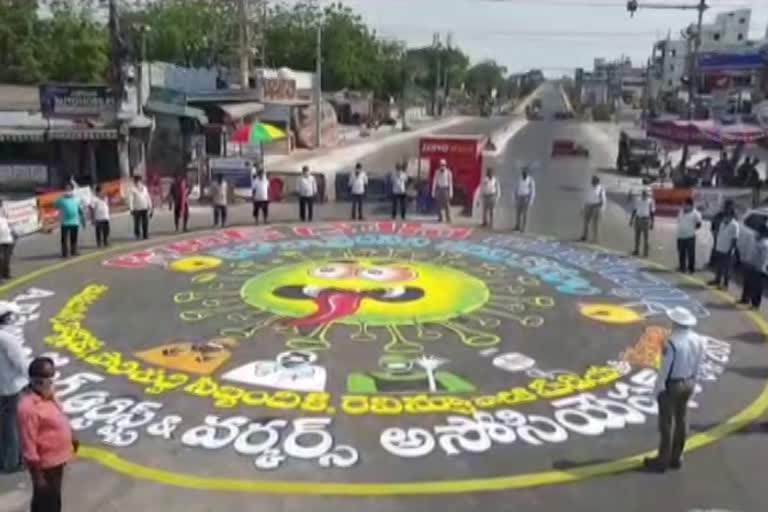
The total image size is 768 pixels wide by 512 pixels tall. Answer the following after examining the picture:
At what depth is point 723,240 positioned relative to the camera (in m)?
17.5

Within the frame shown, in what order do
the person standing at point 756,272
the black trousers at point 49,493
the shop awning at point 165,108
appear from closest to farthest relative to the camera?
the black trousers at point 49,493
the person standing at point 756,272
the shop awning at point 165,108

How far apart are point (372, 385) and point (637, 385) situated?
390 cm

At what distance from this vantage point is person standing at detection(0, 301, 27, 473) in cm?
872

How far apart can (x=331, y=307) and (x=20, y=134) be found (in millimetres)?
19993

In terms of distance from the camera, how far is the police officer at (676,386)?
9.05 metres

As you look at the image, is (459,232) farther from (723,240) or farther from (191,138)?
(191,138)

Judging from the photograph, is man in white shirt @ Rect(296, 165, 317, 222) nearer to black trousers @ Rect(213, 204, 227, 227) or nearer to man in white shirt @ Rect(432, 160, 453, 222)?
black trousers @ Rect(213, 204, 227, 227)

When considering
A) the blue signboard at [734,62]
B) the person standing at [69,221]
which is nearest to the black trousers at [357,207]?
the person standing at [69,221]

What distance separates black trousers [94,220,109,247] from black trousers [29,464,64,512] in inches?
548

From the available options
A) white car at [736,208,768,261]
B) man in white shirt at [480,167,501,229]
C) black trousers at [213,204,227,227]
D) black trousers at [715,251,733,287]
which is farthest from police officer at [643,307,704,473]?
black trousers at [213,204,227,227]

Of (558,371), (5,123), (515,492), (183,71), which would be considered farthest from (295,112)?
(515,492)

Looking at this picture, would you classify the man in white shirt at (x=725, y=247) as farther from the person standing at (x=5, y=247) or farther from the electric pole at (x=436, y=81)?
the electric pole at (x=436, y=81)

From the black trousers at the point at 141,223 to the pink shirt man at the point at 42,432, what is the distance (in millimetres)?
14698

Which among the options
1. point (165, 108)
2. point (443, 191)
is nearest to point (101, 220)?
point (443, 191)
